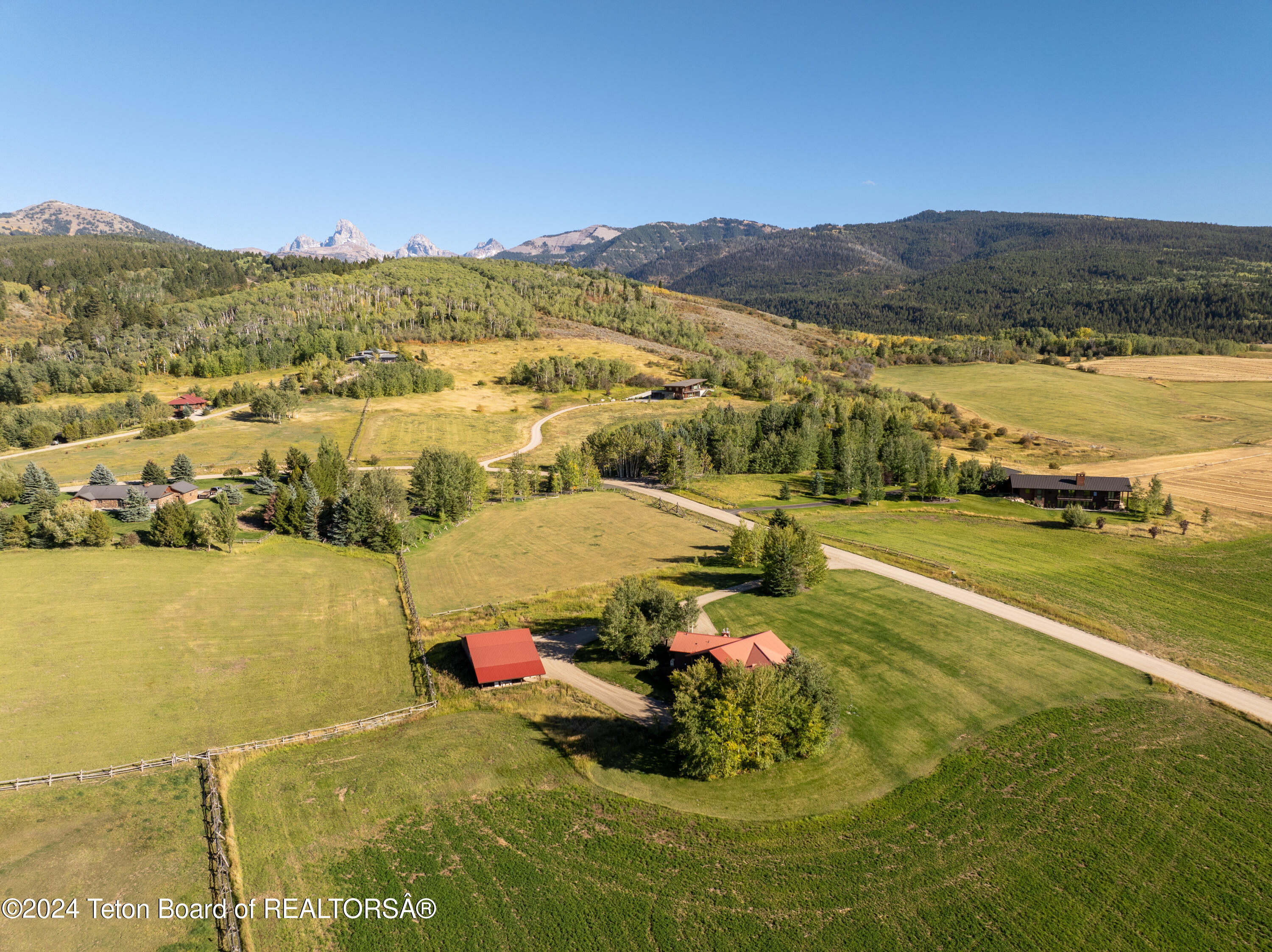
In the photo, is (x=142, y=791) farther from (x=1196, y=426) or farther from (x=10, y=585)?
(x=1196, y=426)

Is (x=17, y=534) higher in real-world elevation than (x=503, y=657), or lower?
higher

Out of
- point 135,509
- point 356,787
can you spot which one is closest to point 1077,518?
point 356,787

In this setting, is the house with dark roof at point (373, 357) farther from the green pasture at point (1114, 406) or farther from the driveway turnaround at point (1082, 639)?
the green pasture at point (1114, 406)

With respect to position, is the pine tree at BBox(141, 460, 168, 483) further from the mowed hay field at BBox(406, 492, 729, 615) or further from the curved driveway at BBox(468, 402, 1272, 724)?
the curved driveway at BBox(468, 402, 1272, 724)

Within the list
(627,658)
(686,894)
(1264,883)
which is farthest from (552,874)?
(1264,883)

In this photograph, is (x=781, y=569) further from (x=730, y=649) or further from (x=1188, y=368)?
(x=1188, y=368)

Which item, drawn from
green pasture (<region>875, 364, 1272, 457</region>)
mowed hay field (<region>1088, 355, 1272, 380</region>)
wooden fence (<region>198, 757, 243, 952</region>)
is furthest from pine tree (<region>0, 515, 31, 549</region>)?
mowed hay field (<region>1088, 355, 1272, 380</region>)
